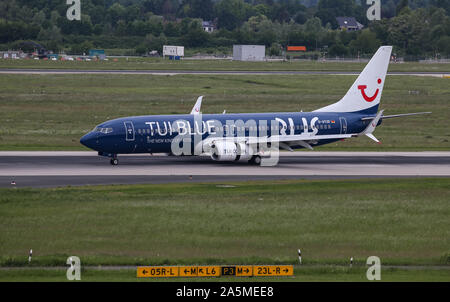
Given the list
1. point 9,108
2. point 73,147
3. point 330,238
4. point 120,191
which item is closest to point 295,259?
point 330,238

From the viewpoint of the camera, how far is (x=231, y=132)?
2527 inches

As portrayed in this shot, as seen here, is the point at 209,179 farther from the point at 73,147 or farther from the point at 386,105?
the point at 386,105

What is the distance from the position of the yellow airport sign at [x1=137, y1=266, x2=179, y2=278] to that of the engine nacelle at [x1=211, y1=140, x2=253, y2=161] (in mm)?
33568

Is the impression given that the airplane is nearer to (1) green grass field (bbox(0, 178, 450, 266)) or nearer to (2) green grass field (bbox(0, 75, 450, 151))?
(2) green grass field (bbox(0, 75, 450, 151))

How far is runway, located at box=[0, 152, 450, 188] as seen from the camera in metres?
54.3

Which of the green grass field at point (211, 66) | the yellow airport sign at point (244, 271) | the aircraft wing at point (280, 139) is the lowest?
the yellow airport sign at point (244, 271)

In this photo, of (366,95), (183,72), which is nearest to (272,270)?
(366,95)

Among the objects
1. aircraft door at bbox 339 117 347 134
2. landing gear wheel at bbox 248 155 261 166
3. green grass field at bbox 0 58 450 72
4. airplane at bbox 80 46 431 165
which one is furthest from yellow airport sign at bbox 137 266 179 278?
green grass field at bbox 0 58 450 72

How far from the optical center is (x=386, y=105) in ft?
361

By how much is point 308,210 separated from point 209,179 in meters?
13.5

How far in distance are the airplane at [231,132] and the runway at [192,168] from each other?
4.27ft

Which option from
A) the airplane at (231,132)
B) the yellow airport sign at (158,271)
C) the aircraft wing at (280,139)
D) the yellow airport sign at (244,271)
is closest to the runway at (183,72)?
the airplane at (231,132)

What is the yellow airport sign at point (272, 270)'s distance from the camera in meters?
28.6

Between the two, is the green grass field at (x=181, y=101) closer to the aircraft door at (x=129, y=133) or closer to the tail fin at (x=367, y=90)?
the tail fin at (x=367, y=90)
